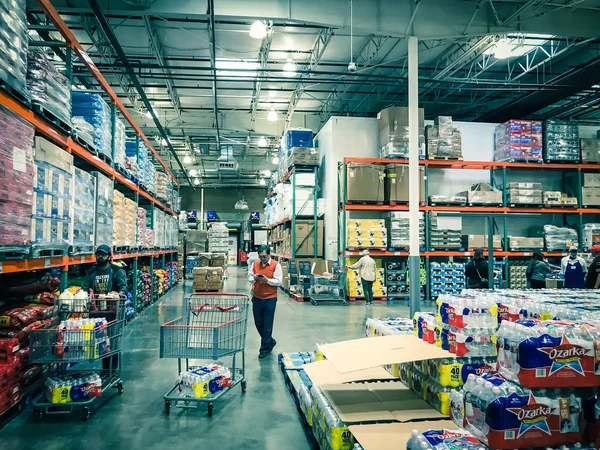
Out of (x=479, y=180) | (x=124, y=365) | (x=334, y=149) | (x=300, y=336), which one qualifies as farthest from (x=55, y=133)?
(x=479, y=180)

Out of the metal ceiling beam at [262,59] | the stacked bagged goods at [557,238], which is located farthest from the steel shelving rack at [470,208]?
the metal ceiling beam at [262,59]

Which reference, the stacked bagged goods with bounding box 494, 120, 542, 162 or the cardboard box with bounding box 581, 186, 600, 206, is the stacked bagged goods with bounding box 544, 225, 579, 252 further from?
the stacked bagged goods with bounding box 494, 120, 542, 162

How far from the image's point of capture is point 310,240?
A: 45.3 ft

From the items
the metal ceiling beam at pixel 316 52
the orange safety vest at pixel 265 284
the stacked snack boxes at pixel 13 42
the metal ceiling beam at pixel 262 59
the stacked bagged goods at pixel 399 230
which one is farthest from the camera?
the stacked bagged goods at pixel 399 230

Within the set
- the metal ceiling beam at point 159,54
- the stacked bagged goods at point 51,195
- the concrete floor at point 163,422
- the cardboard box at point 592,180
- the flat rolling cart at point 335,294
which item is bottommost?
the concrete floor at point 163,422

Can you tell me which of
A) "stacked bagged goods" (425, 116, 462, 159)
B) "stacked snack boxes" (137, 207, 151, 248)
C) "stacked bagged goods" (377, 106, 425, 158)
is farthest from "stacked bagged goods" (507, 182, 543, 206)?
"stacked snack boxes" (137, 207, 151, 248)

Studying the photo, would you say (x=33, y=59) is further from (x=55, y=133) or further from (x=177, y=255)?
(x=177, y=255)

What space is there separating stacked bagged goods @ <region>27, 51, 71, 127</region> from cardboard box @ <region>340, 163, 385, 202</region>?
8.64 metres

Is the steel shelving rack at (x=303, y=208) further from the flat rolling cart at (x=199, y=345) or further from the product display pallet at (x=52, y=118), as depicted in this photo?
the flat rolling cart at (x=199, y=345)

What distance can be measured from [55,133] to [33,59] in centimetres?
79

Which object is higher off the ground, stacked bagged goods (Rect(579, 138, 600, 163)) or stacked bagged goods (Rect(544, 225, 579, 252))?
stacked bagged goods (Rect(579, 138, 600, 163))

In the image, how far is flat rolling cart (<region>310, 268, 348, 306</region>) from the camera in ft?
40.3

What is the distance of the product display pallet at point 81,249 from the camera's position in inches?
213

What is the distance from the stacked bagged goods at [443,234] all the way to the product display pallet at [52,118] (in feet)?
34.8
